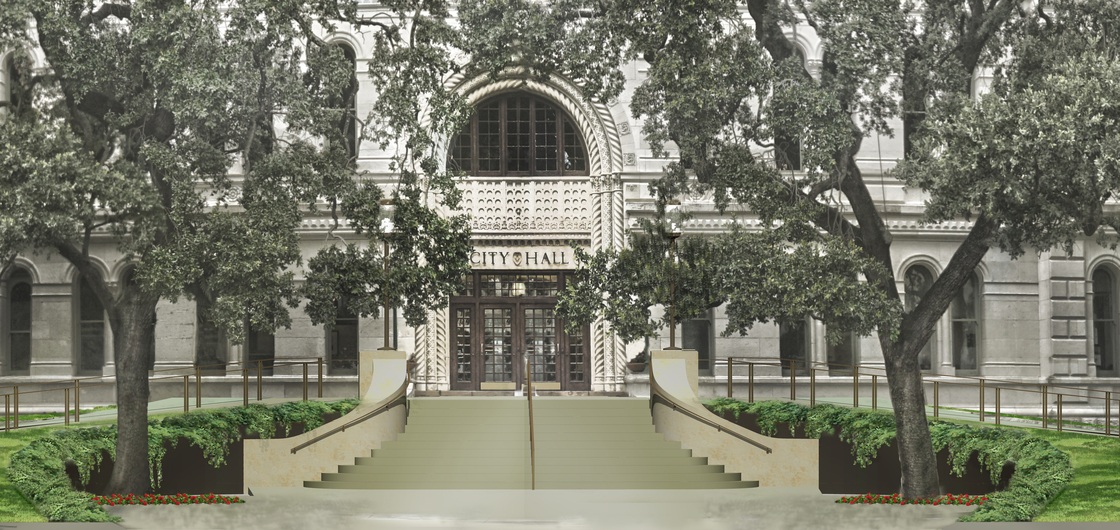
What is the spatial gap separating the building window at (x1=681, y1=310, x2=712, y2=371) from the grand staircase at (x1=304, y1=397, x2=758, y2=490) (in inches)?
209

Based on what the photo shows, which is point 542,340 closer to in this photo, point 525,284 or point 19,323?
point 525,284

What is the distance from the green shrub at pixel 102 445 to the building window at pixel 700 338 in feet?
30.7

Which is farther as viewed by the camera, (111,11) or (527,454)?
(527,454)

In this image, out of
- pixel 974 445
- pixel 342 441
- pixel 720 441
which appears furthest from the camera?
pixel 342 441

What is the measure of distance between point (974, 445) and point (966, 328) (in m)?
10.7

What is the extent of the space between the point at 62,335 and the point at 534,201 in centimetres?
1300

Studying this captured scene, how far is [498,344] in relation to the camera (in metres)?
27.7

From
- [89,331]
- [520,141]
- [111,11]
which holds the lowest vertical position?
[89,331]

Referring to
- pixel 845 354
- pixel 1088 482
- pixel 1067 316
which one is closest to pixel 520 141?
pixel 845 354

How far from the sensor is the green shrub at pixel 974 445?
47.8 feet

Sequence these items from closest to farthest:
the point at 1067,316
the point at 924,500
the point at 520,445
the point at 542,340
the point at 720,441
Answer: the point at 924,500, the point at 720,441, the point at 520,445, the point at 1067,316, the point at 542,340

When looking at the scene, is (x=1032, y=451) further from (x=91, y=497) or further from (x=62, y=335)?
(x=62, y=335)

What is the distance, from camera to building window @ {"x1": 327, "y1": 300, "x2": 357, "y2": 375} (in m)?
27.0

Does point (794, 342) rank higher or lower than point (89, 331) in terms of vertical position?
lower
